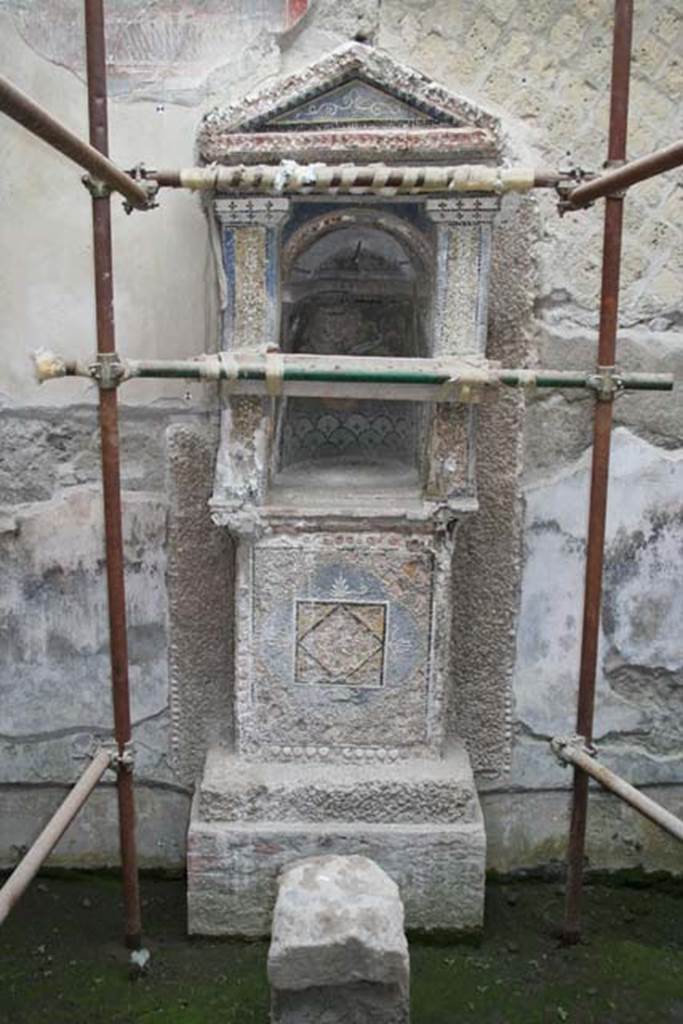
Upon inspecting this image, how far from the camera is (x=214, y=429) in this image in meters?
2.58

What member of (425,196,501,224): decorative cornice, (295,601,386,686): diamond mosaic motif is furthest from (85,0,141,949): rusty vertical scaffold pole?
(425,196,501,224): decorative cornice

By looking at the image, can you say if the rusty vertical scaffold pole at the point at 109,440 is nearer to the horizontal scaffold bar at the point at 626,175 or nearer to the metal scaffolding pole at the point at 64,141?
the metal scaffolding pole at the point at 64,141

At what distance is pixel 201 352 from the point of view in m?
2.58

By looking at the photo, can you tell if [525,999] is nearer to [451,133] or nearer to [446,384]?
[446,384]

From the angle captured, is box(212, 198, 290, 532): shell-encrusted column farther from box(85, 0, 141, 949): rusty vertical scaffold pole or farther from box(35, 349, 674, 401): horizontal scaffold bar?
box(85, 0, 141, 949): rusty vertical scaffold pole

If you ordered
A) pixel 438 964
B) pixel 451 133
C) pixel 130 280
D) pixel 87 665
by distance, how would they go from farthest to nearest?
pixel 87 665 → pixel 130 280 → pixel 438 964 → pixel 451 133

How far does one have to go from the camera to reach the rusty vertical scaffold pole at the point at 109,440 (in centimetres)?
206

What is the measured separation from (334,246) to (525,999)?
1.84 meters

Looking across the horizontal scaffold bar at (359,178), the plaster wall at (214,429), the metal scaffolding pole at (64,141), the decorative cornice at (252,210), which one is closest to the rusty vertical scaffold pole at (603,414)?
the horizontal scaffold bar at (359,178)

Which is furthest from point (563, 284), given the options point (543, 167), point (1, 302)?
point (1, 302)

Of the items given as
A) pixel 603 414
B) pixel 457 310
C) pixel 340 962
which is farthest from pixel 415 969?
pixel 457 310

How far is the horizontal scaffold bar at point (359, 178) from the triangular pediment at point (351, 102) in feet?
0.53

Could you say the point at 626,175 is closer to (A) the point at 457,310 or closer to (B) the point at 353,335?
(A) the point at 457,310

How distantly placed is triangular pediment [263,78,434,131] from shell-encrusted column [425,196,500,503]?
197 millimetres
